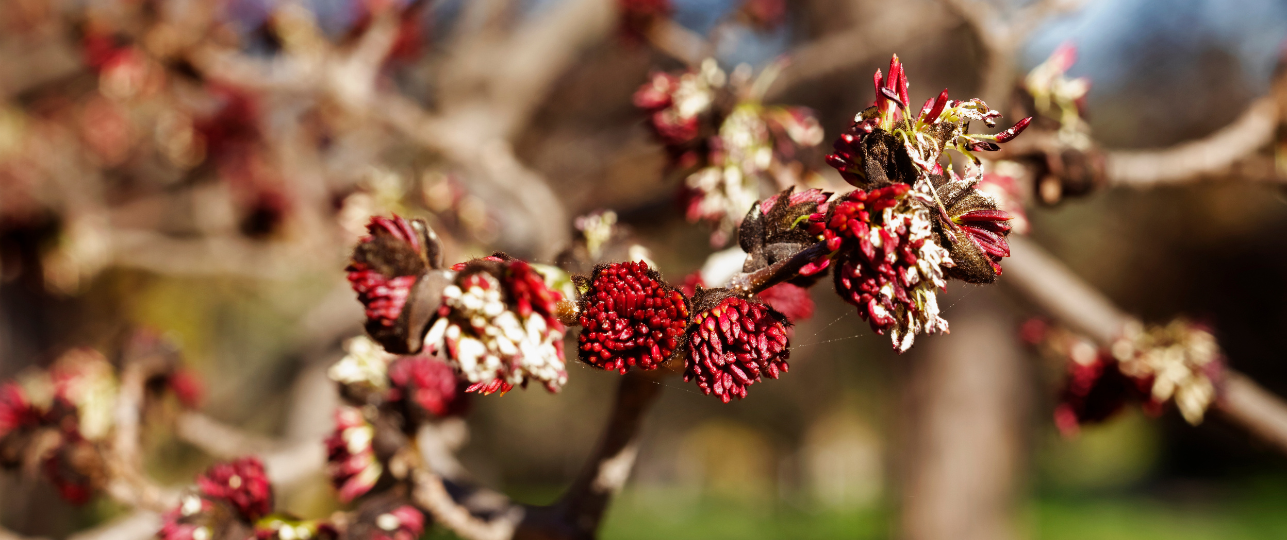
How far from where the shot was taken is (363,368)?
130 cm

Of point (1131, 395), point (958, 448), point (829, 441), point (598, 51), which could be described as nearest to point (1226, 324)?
point (829, 441)

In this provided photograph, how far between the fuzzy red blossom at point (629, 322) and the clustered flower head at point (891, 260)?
17 cm

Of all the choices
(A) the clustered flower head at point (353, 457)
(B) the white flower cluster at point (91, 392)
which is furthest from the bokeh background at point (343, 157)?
(A) the clustered flower head at point (353, 457)

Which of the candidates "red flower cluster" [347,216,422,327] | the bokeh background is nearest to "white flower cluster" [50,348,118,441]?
the bokeh background

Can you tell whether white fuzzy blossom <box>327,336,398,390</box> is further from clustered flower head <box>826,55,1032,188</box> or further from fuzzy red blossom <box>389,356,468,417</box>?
clustered flower head <box>826,55,1032,188</box>

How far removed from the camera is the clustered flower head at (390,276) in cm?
67

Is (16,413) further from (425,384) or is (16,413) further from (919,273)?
(919,273)

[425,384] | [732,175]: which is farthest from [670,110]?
[425,384]

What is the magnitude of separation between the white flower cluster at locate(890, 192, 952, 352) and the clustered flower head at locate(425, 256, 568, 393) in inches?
12.3

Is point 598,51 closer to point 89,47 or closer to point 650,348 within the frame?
point 89,47

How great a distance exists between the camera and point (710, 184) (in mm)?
1250

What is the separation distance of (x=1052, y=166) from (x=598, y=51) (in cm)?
389

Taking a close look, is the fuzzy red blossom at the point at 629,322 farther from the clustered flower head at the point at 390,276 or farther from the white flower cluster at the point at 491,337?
the clustered flower head at the point at 390,276

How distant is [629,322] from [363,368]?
30.0 inches
